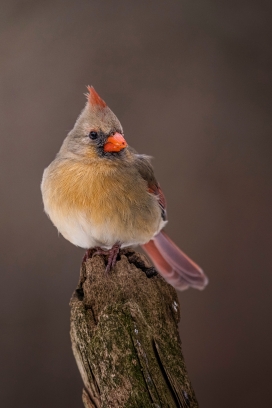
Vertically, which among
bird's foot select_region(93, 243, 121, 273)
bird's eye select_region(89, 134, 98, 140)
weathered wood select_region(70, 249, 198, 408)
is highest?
bird's eye select_region(89, 134, 98, 140)

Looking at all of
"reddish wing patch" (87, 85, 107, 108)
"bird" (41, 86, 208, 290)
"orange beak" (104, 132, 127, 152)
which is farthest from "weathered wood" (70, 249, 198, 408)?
"reddish wing patch" (87, 85, 107, 108)

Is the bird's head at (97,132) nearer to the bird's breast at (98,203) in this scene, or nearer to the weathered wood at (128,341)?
the bird's breast at (98,203)

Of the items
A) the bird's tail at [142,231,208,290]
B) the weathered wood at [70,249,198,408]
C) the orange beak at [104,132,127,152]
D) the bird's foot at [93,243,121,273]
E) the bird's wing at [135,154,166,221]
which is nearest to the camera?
the weathered wood at [70,249,198,408]


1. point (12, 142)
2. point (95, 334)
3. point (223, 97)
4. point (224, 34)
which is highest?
point (224, 34)

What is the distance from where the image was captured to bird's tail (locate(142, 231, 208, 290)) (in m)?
2.43

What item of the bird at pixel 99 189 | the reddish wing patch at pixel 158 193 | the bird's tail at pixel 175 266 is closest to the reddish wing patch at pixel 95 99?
the bird at pixel 99 189

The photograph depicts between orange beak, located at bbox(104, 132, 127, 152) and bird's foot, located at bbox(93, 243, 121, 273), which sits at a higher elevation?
orange beak, located at bbox(104, 132, 127, 152)

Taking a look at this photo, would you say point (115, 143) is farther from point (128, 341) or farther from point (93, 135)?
point (128, 341)

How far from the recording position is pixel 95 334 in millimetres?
1543

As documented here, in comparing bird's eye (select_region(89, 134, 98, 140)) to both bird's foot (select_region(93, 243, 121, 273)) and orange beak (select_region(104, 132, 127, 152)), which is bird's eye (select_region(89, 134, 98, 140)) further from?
bird's foot (select_region(93, 243, 121, 273))

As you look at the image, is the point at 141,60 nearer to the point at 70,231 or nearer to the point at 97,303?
the point at 70,231

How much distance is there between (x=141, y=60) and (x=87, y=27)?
334 millimetres

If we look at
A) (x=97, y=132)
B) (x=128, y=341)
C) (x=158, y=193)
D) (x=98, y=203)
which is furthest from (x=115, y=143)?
(x=128, y=341)

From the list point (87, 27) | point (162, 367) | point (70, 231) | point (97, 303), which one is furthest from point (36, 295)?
point (87, 27)
